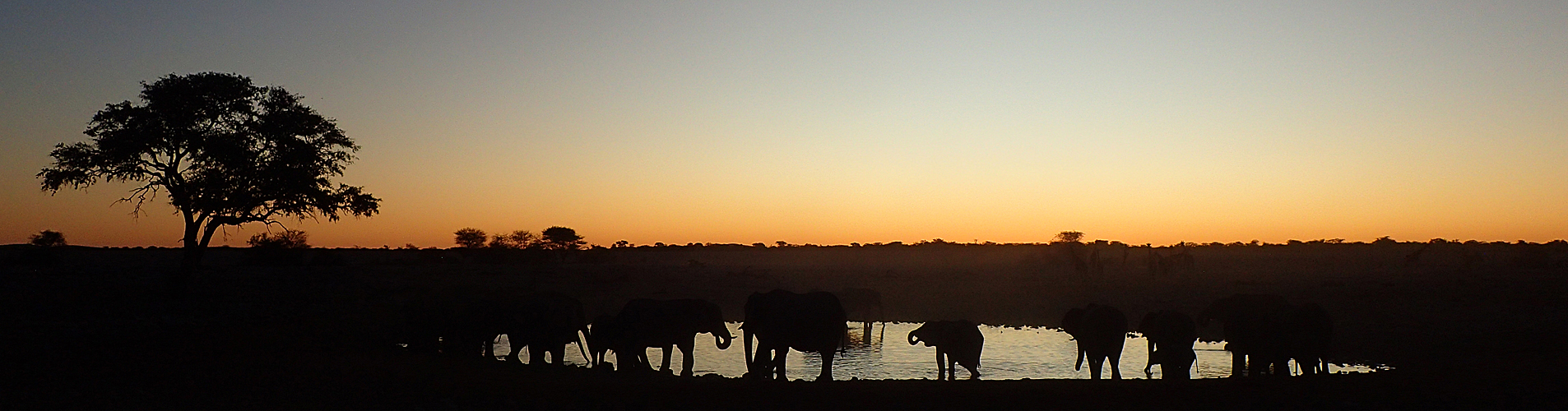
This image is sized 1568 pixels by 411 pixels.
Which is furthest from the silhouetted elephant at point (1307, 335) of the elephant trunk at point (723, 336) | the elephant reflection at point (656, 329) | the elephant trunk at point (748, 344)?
the elephant reflection at point (656, 329)

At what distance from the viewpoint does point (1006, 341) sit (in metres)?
23.8

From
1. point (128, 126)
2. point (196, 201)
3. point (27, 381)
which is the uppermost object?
point (128, 126)

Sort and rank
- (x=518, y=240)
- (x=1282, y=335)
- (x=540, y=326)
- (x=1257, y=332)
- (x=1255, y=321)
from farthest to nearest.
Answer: (x=518, y=240)
(x=540, y=326)
(x=1255, y=321)
(x=1257, y=332)
(x=1282, y=335)

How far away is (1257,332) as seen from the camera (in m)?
15.1

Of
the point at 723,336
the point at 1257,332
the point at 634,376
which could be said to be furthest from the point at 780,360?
the point at 1257,332

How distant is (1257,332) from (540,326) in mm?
12157

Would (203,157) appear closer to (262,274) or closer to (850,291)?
(262,274)

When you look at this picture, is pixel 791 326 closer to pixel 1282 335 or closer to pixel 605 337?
pixel 605 337

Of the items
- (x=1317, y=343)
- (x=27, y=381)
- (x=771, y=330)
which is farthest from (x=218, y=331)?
(x=1317, y=343)

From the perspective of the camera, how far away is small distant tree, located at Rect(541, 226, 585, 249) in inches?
2980

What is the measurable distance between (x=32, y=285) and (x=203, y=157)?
516cm

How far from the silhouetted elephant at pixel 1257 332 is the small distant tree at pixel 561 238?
63.9 metres

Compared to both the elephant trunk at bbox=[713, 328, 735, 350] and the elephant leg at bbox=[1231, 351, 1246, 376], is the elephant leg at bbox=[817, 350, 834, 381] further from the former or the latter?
the elephant leg at bbox=[1231, 351, 1246, 376]

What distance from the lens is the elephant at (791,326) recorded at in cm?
1440
